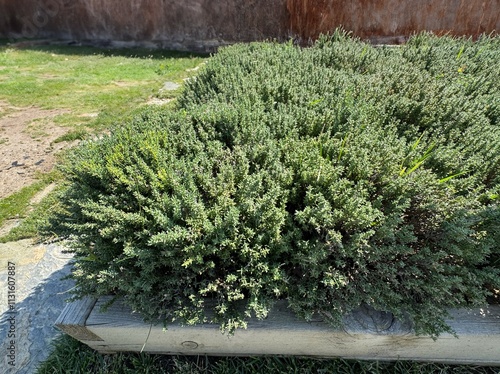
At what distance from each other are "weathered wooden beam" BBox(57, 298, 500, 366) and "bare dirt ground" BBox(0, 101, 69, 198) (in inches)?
126

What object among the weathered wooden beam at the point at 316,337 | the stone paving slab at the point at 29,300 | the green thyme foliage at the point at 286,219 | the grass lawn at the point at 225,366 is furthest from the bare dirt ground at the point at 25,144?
the weathered wooden beam at the point at 316,337

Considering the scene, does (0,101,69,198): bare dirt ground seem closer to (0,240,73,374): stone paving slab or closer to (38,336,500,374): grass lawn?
(0,240,73,374): stone paving slab

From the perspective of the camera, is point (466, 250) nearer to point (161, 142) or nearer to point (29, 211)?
point (161, 142)

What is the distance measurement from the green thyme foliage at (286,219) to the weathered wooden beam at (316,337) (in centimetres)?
13

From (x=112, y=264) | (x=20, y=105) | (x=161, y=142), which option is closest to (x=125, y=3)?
(x=20, y=105)

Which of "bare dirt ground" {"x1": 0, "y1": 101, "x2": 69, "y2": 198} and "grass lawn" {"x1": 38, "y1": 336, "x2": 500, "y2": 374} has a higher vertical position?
"bare dirt ground" {"x1": 0, "y1": 101, "x2": 69, "y2": 198}

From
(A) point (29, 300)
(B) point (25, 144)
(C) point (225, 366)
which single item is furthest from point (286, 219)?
(B) point (25, 144)

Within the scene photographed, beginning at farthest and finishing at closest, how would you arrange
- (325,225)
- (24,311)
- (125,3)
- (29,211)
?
(125,3)
(29,211)
(24,311)
(325,225)

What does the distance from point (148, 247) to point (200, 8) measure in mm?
10314

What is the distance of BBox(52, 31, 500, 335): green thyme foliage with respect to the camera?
6.40ft

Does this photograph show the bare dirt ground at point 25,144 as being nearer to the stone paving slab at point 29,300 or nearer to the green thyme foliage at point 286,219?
the stone paving slab at point 29,300

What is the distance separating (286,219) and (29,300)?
2.42m

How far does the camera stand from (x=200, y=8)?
10.4 m

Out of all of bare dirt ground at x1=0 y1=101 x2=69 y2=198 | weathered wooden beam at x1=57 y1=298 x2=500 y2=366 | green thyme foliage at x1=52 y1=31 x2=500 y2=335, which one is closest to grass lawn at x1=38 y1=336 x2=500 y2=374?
weathered wooden beam at x1=57 y1=298 x2=500 y2=366
